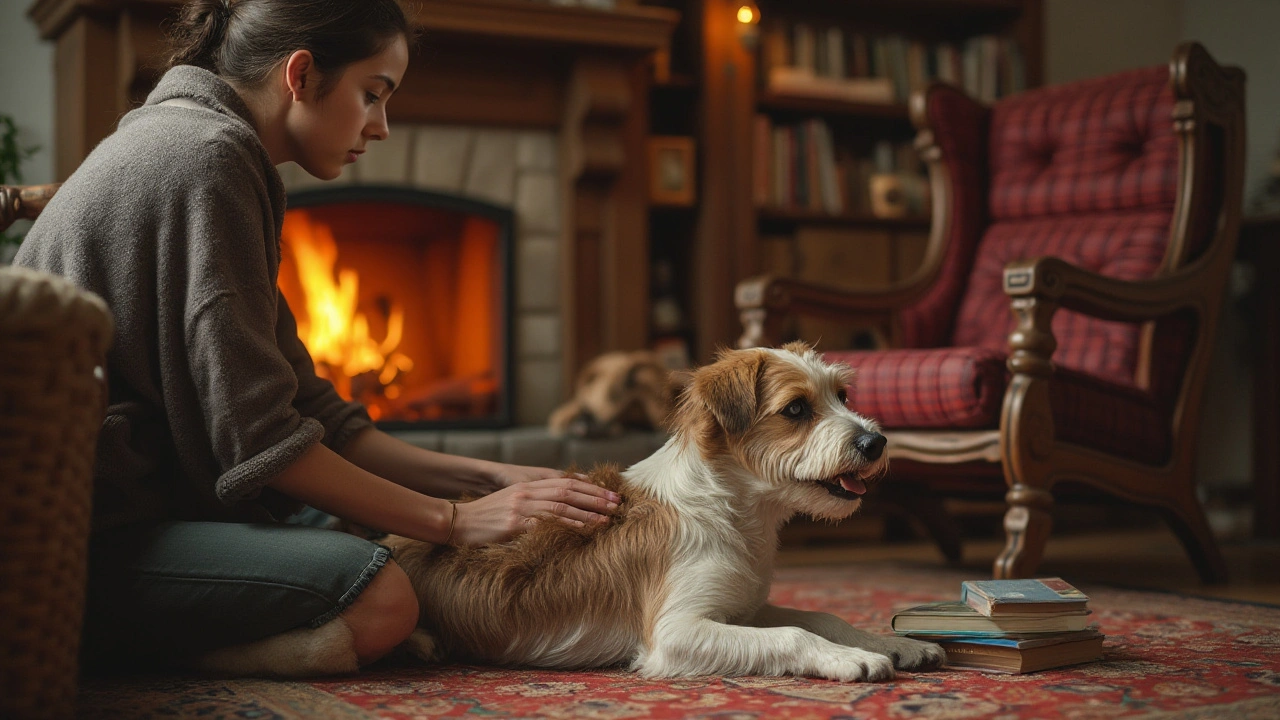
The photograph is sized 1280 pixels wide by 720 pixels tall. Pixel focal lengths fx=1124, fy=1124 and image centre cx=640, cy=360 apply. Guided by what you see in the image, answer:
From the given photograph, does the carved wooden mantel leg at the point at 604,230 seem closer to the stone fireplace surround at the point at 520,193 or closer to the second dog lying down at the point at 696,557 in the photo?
the stone fireplace surround at the point at 520,193

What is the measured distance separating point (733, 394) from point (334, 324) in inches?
95.8

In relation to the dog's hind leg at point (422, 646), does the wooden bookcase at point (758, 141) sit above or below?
above

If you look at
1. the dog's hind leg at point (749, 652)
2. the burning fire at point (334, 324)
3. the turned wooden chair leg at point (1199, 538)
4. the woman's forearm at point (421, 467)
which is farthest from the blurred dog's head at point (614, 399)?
the dog's hind leg at point (749, 652)

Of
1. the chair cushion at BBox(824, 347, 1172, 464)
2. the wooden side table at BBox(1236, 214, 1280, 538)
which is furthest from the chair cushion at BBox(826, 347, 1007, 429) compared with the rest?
the wooden side table at BBox(1236, 214, 1280, 538)

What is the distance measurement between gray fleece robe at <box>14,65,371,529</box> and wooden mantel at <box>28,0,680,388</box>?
2018mm

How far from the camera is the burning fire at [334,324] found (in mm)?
3717

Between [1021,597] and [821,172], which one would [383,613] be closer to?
[1021,597]

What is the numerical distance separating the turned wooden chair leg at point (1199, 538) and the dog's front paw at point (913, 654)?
53.5 inches

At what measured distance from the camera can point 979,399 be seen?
A: 94.5 inches

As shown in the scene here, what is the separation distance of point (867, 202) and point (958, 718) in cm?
332

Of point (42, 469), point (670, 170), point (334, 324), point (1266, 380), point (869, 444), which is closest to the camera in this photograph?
point (42, 469)

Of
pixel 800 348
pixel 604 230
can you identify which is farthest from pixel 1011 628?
pixel 604 230

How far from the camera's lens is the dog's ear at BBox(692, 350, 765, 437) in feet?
5.31

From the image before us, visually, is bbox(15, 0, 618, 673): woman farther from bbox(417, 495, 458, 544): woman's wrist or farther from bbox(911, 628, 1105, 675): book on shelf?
bbox(911, 628, 1105, 675): book on shelf
